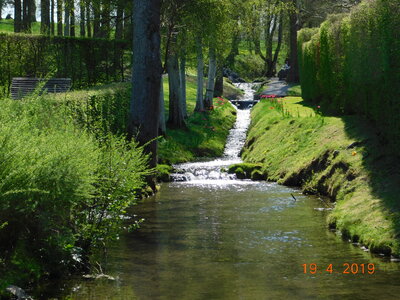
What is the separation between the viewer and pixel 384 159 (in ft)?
45.5

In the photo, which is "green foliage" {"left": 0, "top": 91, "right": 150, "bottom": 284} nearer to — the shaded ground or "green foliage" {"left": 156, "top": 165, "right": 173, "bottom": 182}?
"green foliage" {"left": 156, "top": 165, "right": 173, "bottom": 182}

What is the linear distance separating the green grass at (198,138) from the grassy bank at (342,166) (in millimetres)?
1777

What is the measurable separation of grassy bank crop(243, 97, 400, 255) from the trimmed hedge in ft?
2.18

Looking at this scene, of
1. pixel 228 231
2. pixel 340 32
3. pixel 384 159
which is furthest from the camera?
pixel 340 32

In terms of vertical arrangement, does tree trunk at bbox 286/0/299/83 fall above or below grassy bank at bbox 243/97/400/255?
above

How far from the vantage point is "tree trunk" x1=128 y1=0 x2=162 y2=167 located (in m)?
16.2

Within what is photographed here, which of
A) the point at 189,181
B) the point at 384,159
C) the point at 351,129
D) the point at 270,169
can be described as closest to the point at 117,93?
the point at 189,181

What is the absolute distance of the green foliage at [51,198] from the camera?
7742mm

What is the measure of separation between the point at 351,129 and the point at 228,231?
6.63 m

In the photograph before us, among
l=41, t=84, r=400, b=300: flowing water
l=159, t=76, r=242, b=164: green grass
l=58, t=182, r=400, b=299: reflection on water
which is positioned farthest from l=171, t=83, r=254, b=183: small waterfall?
l=58, t=182, r=400, b=299: reflection on water

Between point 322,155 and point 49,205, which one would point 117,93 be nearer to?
point 322,155

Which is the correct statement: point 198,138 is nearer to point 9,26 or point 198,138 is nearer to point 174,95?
point 174,95
